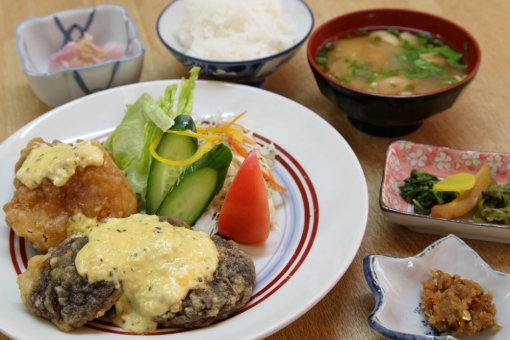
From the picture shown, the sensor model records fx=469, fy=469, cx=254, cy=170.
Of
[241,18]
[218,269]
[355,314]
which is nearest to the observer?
[218,269]

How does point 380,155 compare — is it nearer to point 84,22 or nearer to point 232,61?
point 232,61

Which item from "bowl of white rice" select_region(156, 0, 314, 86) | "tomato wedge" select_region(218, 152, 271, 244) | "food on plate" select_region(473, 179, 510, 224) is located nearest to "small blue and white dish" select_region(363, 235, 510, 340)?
"food on plate" select_region(473, 179, 510, 224)

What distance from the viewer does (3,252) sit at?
86.1 inches

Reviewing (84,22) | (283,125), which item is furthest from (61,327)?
(84,22)

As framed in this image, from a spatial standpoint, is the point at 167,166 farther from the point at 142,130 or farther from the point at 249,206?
the point at 249,206

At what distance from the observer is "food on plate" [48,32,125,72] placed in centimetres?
344

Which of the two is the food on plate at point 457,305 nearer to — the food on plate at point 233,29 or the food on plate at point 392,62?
the food on plate at point 392,62

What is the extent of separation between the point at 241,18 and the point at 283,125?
3.32 feet

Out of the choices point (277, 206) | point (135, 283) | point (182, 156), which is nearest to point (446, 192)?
point (277, 206)

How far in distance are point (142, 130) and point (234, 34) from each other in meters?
1.09

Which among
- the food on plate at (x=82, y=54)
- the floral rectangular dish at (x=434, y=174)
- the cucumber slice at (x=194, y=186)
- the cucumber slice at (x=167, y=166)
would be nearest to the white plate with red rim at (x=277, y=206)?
the floral rectangular dish at (x=434, y=174)

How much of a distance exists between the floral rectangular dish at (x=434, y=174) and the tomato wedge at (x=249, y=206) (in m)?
0.59

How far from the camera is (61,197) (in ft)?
7.14

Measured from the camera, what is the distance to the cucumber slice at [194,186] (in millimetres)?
2348
